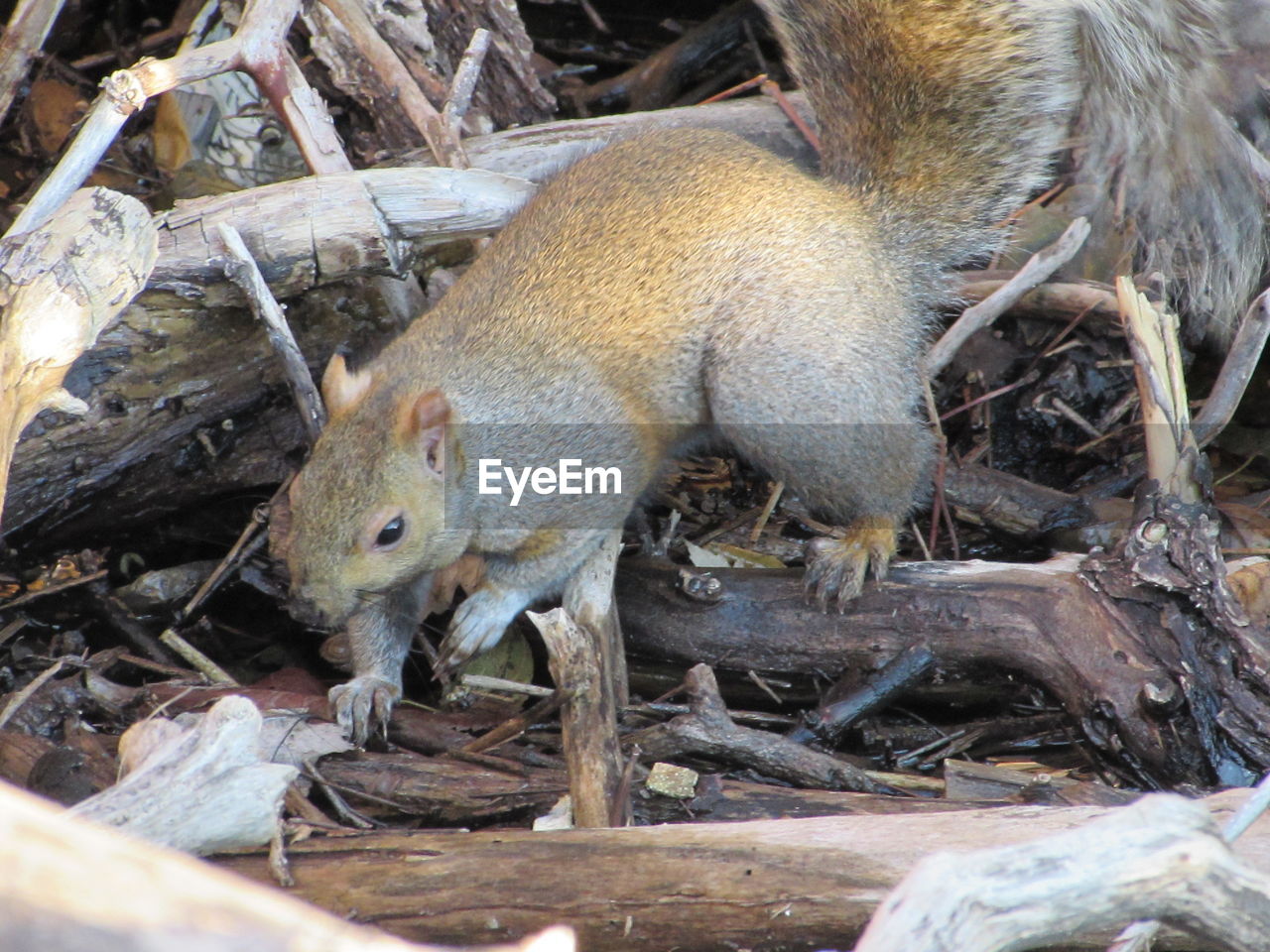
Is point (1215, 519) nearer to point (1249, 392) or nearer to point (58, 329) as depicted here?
point (1249, 392)

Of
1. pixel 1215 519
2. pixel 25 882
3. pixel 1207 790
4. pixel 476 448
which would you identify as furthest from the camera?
pixel 476 448

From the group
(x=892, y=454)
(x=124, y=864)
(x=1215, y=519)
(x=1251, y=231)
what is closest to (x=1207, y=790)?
(x=1215, y=519)

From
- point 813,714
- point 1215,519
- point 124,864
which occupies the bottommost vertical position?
point 813,714

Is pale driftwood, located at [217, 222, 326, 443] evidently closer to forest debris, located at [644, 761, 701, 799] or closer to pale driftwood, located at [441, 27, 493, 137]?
pale driftwood, located at [441, 27, 493, 137]

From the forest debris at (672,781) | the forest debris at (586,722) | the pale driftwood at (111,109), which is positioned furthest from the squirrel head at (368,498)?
the forest debris at (672,781)

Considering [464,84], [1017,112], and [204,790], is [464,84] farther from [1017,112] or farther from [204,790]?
[204,790]

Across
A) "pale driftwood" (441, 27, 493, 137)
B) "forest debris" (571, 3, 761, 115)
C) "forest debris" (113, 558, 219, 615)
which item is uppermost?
"pale driftwood" (441, 27, 493, 137)

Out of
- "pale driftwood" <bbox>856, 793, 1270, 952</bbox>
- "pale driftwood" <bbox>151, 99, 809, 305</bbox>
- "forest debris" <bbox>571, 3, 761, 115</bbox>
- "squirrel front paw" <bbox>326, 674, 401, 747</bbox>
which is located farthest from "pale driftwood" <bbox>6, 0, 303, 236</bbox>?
"pale driftwood" <bbox>856, 793, 1270, 952</bbox>

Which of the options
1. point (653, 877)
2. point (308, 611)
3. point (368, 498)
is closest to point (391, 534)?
point (368, 498)
